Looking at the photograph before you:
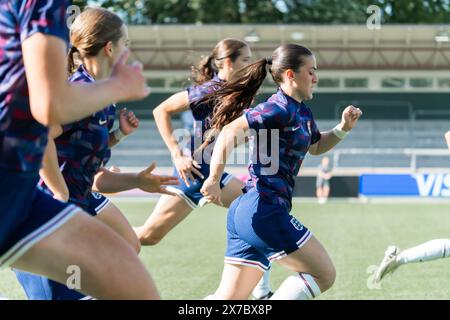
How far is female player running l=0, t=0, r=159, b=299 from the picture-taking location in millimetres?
2846

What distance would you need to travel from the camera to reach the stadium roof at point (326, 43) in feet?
97.4

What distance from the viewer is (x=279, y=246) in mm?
4691

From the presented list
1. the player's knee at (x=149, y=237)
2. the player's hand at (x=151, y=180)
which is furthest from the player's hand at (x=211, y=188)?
the player's knee at (x=149, y=237)

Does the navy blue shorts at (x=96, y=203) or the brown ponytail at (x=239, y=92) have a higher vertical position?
the brown ponytail at (x=239, y=92)

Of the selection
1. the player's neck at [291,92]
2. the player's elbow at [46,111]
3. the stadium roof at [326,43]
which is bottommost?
the stadium roof at [326,43]

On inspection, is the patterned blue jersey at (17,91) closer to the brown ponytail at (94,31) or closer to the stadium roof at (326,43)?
the brown ponytail at (94,31)

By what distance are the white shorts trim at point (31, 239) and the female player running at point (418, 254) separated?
3.63 meters

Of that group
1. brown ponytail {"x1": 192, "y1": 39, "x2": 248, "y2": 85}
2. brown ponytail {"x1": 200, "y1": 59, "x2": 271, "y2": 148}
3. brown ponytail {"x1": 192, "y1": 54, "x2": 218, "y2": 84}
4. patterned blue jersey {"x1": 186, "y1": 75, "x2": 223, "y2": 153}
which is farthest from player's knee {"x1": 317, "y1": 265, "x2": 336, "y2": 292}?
brown ponytail {"x1": 192, "y1": 54, "x2": 218, "y2": 84}

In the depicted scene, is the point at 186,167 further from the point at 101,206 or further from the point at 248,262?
the point at 248,262

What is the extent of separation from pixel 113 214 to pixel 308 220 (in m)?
10.9

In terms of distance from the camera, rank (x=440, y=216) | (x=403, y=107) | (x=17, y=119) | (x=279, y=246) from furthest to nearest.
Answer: (x=403, y=107), (x=440, y=216), (x=279, y=246), (x=17, y=119)
